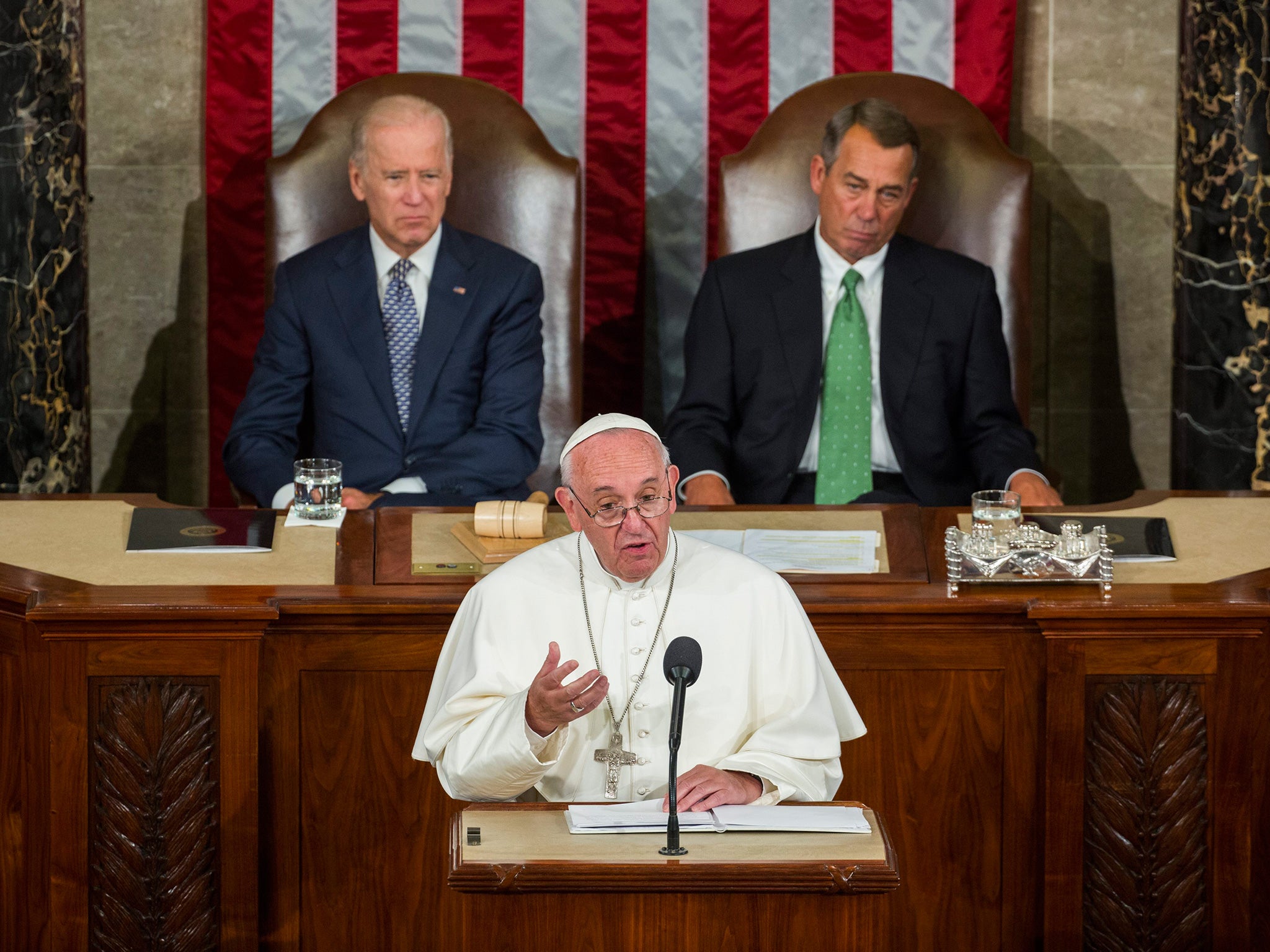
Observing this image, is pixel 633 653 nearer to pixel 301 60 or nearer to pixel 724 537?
pixel 724 537

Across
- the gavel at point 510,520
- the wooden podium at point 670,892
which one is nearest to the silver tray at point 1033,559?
the gavel at point 510,520

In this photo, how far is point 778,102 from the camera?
585cm

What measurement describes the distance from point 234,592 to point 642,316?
9.63ft

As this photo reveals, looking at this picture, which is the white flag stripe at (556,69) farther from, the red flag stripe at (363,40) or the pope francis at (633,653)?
the pope francis at (633,653)

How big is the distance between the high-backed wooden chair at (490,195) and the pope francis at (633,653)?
2.49m

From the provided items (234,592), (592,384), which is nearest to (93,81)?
(592,384)

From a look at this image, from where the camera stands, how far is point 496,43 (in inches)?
231

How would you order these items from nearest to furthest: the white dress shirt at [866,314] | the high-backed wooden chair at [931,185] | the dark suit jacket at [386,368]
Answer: the dark suit jacket at [386,368] < the white dress shirt at [866,314] < the high-backed wooden chair at [931,185]

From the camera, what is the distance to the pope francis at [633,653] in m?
2.82

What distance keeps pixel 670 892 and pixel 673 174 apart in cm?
403

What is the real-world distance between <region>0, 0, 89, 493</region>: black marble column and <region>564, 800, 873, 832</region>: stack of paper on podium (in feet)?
11.2

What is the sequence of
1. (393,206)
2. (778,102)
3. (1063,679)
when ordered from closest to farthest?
(1063,679) → (393,206) → (778,102)

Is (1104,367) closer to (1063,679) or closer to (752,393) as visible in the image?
(752,393)

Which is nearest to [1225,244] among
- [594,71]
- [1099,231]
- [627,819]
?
[1099,231]
